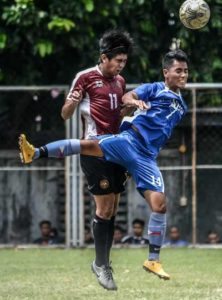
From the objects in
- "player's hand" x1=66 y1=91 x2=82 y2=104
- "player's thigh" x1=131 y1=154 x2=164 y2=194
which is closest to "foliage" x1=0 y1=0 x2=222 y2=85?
"player's hand" x1=66 y1=91 x2=82 y2=104

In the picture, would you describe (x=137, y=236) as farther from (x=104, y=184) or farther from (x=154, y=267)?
(x=154, y=267)

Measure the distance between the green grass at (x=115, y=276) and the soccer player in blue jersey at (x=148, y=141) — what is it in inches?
24.3

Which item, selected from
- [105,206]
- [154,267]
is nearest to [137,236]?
[105,206]

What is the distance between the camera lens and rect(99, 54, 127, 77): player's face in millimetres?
9180

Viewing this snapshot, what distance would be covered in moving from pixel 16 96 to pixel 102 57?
799 cm

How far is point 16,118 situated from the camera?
17125 mm

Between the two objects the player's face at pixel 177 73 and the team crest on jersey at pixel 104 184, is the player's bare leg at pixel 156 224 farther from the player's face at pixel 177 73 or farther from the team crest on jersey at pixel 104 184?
the player's face at pixel 177 73

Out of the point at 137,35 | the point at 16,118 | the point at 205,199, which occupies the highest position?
the point at 137,35

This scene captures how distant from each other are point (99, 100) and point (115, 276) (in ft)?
7.63

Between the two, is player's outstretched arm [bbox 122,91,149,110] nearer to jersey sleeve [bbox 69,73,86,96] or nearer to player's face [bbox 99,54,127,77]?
player's face [bbox 99,54,127,77]

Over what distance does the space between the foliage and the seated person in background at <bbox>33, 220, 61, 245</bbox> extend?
2.34 m

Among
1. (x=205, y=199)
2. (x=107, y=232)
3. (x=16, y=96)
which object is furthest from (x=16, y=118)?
(x=107, y=232)

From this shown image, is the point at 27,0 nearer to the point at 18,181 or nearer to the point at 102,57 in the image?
the point at 18,181

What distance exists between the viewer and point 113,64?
921 cm
